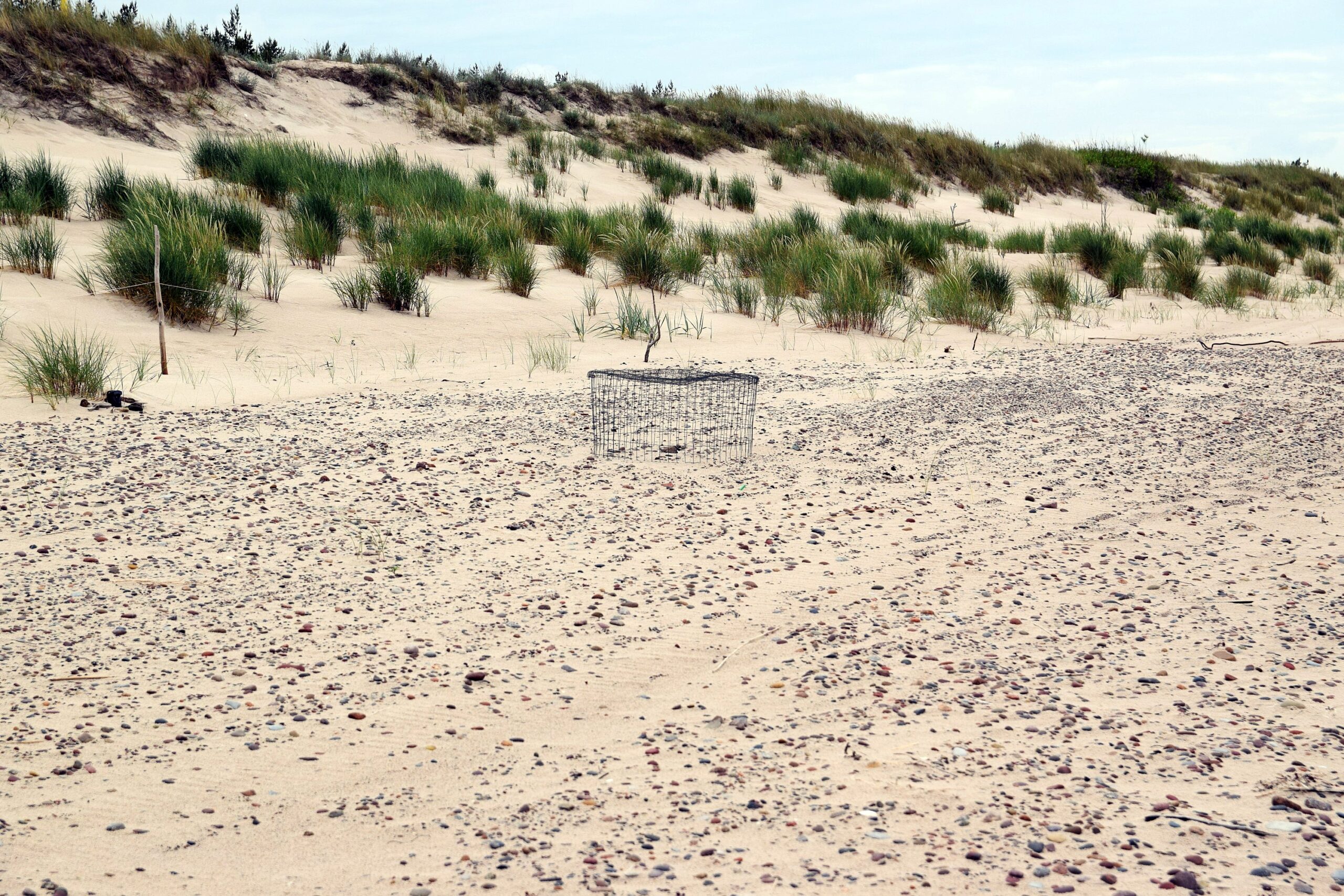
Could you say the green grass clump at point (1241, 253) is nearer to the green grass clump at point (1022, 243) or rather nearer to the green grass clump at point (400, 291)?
the green grass clump at point (1022, 243)

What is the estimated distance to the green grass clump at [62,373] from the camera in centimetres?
669

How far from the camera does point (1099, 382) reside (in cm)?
827

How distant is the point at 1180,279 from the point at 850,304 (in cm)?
617

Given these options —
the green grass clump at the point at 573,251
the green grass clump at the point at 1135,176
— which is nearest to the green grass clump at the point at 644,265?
the green grass clump at the point at 573,251

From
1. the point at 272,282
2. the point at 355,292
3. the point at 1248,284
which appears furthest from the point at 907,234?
the point at 272,282

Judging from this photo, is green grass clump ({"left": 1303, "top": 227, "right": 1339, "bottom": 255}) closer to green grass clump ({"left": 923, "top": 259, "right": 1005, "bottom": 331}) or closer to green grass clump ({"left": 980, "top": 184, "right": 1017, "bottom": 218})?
green grass clump ({"left": 980, "top": 184, "right": 1017, "bottom": 218})

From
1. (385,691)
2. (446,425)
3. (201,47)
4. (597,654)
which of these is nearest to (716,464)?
(446,425)

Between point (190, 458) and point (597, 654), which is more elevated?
point (190, 458)

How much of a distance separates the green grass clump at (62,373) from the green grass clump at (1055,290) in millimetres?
9579

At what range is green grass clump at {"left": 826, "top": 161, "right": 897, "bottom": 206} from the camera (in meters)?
22.0

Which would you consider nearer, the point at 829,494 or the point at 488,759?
the point at 488,759

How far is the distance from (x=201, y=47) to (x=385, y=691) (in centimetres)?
1810

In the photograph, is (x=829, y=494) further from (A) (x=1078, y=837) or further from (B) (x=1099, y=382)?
(B) (x=1099, y=382)

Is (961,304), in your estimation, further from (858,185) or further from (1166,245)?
(858,185)
